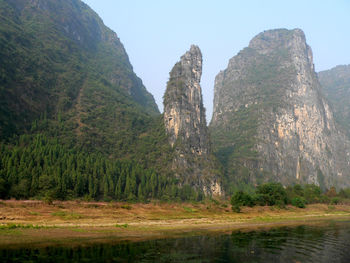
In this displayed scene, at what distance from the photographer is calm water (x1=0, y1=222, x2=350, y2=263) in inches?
975

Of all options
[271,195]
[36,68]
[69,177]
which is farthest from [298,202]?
[36,68]

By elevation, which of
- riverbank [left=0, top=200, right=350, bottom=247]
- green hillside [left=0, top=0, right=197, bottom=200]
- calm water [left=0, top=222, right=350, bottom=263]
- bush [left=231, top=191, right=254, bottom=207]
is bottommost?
calm water [left=0, top=222, right=350, bottom=263]

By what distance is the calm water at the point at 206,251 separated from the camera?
24773 mm

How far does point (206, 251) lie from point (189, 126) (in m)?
98.6

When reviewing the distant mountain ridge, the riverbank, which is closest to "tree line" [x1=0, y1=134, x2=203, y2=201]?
the riverbank

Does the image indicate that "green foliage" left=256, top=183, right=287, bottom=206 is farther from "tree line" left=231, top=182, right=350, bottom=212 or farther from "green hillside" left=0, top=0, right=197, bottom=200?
"green hillside" left=0, top=0, right=197, bottom=200

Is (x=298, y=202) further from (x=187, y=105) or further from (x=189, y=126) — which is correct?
(x=187, y=105)

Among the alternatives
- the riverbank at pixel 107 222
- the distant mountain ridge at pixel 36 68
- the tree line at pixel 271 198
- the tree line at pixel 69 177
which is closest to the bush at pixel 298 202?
the tree line at pixel 271 198

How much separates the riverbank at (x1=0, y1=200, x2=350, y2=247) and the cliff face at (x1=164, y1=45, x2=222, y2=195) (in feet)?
162

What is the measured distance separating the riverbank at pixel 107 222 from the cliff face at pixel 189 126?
4930 centimetres

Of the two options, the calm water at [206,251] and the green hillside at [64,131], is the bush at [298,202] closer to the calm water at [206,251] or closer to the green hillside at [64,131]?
the green hillside at [64,131]

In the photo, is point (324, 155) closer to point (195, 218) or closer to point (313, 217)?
point (313, 217)

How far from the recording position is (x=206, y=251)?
29328mm

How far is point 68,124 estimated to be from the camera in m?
111
